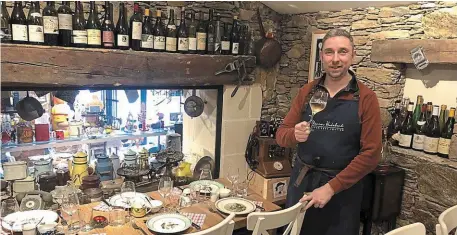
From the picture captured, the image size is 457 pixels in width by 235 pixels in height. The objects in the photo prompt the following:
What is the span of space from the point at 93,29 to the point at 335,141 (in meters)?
1.56

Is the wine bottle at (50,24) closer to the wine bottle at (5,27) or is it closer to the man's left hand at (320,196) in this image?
the wine bottle at (5,27)

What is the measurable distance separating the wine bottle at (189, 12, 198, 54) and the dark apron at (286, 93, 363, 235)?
107cm

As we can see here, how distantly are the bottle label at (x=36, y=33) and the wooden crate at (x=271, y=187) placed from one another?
184 centimetres

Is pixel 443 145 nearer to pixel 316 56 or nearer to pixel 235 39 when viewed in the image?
pixel 316 56

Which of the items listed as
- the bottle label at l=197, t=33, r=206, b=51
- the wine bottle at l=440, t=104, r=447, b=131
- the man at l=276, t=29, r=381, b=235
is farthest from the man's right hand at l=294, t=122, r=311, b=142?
the bottle label at l=197, t=33, r=206, b=51

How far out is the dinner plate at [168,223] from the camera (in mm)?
1627

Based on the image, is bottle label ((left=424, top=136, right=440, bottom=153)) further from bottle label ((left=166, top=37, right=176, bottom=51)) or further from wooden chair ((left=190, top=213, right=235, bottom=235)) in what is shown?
bottle label ((left=166, top=37, right=176, bottom=51))

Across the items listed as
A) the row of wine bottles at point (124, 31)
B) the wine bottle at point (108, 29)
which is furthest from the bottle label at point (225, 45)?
the wine bottle at point (108, 29)

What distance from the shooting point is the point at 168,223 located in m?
1.70

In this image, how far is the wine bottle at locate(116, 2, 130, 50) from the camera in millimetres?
2322

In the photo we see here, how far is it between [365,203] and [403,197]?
28 centimetres

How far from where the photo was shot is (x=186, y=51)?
2.61 m

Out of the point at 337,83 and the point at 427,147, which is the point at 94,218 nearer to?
the point at 337,83

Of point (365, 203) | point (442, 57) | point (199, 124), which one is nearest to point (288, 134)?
point (365, 203)
